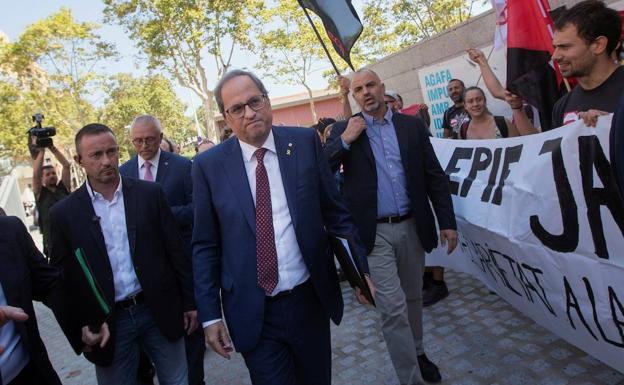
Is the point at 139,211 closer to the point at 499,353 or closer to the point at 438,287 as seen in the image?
the point at 499,353

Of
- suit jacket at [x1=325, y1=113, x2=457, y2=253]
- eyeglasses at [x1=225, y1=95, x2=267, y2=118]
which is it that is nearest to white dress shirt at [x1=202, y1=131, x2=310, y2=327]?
eyeglasses at [x1=225, y1=95, x2=267, y2=118]

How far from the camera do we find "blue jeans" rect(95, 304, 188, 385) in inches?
111

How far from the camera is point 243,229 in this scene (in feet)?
7.61

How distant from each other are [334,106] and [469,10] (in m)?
24.1

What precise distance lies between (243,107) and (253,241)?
630mm

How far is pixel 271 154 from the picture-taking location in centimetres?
244

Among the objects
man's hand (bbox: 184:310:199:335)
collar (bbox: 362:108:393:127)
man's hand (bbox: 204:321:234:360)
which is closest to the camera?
man's hand (bbox: 204:321:234:360)

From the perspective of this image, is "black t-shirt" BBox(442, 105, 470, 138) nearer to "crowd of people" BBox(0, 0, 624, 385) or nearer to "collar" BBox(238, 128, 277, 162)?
"crowd of people" BBox(0, 0, 624, 385)

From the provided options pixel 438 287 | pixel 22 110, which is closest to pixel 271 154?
pixel 438 287

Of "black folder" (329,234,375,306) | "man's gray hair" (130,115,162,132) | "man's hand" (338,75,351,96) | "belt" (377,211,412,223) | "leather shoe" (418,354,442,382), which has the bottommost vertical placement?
"leather shoe" (418,354,442,382)

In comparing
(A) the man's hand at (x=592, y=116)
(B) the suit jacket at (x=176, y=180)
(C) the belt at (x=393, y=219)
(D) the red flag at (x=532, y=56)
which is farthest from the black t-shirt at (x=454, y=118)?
(A) the man's hand at (x=592, y=116)

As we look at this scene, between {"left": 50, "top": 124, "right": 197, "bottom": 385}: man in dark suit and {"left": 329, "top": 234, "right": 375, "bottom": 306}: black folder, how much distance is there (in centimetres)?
110

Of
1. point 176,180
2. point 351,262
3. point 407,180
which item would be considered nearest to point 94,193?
point 176,180

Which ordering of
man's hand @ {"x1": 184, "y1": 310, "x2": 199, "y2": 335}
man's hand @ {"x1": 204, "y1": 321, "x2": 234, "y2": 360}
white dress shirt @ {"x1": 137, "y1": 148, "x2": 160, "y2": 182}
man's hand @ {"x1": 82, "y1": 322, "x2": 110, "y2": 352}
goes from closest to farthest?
man's hand @ {"x1": 204, "y1": 321, "x2": 234, "y2": 360}
man's hand @ {"x1": 82, "y1": 322, "x2": 110, "y2": 352}
man's hand @ {"x1": 184, "y1": 310, "x2": 199, "y2": 335}
white dress shirt @ {"x1": 137, "y1": 148, "x2": 160, "y2": 182}
